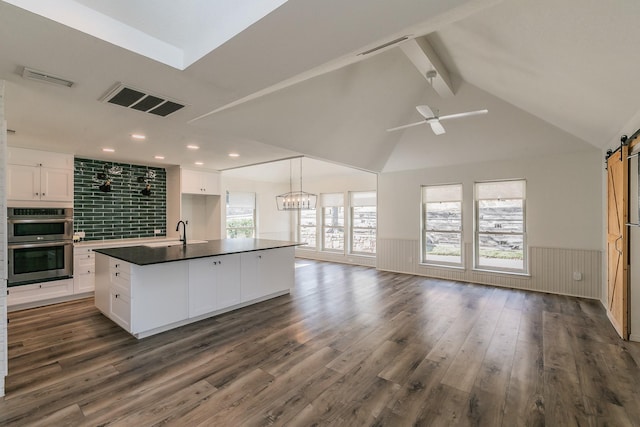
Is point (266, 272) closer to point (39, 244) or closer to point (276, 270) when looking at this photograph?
point (276, 270)

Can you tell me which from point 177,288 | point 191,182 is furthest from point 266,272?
point 191,182

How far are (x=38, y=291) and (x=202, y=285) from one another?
2698mm

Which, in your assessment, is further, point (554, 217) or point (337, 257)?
point (337, 257)

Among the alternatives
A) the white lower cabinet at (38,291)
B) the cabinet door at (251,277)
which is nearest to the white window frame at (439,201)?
the cabinet door at (251,277)

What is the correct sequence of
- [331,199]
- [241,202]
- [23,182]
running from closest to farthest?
1. [23,182]
2. [241,202]
3. [331,199]

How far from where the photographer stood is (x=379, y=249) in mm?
7215

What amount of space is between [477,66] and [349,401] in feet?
13.5

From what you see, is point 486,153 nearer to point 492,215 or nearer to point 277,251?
point 492,215

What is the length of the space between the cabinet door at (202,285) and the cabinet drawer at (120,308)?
653 mm

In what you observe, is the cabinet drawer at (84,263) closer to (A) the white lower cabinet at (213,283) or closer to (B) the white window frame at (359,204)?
(A) the white lower cabinet at (213,283)

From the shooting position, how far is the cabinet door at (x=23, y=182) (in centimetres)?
414

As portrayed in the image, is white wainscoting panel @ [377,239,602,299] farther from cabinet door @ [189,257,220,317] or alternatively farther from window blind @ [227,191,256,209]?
window blind @ [227,191,256,209]

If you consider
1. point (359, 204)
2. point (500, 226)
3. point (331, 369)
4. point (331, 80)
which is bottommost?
point (331, 369)

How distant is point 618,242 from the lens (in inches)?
139
